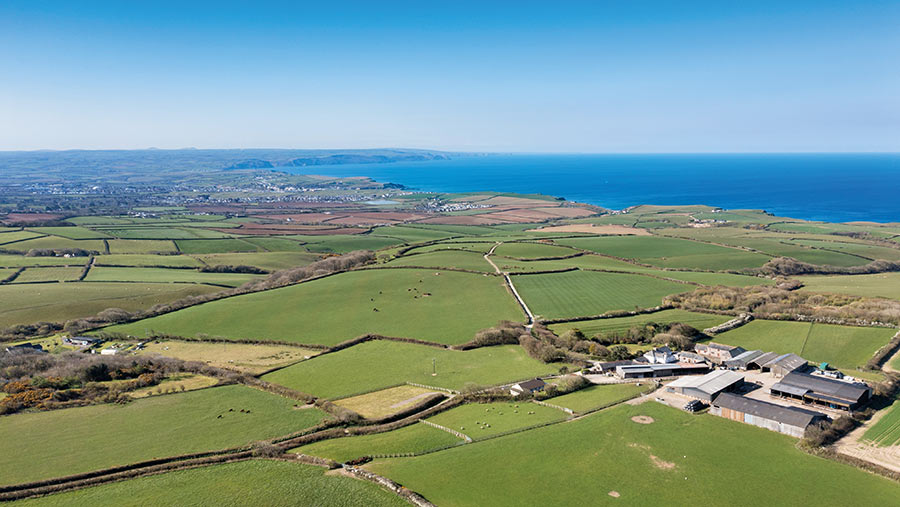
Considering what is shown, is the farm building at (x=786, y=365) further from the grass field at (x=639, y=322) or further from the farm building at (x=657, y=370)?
the grass field at (x=639, y=322)

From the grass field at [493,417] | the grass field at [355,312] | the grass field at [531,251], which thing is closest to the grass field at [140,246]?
the grass field at [355,312]

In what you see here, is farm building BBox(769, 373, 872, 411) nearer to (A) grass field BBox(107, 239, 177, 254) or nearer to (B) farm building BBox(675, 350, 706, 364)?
(B) farm building BBox(675, 350, 706, 364)

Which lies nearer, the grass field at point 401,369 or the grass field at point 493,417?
the grass field at point 493,417

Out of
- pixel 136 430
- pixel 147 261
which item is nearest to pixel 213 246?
pixel 147 261

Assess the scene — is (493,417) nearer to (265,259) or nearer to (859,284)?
(859,284)

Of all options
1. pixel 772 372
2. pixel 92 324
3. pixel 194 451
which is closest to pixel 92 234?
pixel 92 324

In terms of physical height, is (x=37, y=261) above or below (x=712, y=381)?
below
